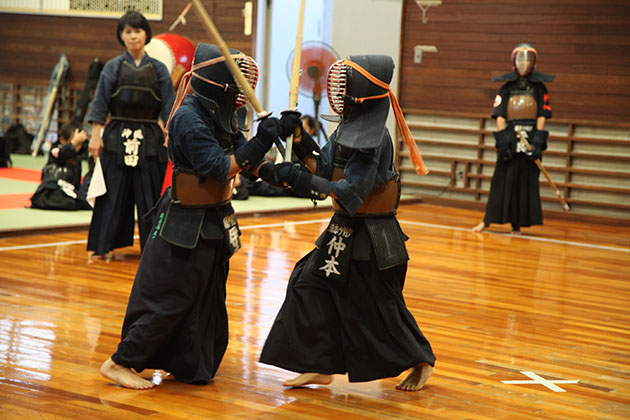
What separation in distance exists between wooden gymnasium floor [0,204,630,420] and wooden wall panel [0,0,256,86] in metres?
5.65

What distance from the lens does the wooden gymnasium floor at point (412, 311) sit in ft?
9.30

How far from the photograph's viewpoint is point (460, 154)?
10234mm

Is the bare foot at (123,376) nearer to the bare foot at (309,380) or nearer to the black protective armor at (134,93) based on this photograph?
the bare foot at (309,380)

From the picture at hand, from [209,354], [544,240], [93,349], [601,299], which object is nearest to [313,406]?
[209,354]

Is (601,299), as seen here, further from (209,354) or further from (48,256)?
(48,256)

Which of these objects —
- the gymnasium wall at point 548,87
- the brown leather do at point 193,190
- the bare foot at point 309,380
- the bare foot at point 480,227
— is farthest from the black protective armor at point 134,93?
the gymnasium wall at point 548,87

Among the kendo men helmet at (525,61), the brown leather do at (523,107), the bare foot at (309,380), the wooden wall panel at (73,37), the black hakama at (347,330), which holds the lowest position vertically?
the bare foot at (309,380)

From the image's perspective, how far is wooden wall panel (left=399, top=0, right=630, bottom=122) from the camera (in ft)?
30.5

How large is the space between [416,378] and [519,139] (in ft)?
15.7

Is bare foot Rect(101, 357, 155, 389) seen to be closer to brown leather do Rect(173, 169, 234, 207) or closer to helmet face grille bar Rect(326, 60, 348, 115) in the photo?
brown leather do Rect(173, 169, 234, 207)

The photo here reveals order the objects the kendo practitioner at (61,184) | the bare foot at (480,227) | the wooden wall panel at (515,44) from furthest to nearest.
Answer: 1. the wooden wall panel at (515,44)
2. the bare foot at (480,227)
3. the kendo practitioner at (61,184)

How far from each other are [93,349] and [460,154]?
7.44 meters

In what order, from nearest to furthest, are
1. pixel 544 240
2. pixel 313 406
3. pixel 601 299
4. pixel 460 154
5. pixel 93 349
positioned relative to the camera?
1. pixel 313 406
2. pixel 93 349
3. pixel 601 299
4. pixel 544 240
5. pixel 460 154

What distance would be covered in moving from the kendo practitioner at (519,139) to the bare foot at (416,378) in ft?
15.6
